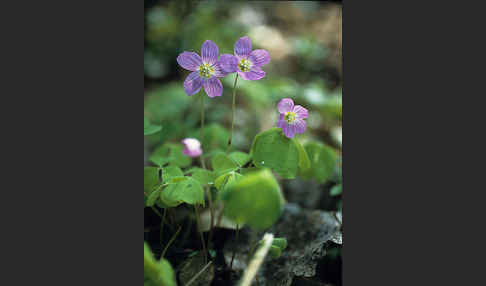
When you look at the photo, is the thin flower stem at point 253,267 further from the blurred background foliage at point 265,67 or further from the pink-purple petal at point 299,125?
the blurred background foliage at point 265,67

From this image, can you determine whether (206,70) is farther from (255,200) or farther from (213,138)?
(213,138)

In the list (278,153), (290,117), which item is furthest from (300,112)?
(278,153)

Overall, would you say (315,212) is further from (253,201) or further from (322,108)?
(322,108)

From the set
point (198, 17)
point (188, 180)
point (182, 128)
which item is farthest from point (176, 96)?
point (188, 180)

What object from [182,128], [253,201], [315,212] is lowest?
[315,212]

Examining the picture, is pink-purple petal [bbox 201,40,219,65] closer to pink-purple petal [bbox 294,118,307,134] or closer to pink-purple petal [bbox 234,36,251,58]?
pink-purple petal [bbox 234,36,251,58]
